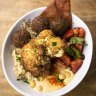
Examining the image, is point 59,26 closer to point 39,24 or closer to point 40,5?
point 39,24

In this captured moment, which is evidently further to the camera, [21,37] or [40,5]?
[40,5]

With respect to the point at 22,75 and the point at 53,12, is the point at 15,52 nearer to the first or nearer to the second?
the point at 22,75

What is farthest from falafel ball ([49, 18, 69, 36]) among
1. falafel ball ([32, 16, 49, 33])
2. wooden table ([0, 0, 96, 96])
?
wooden table ([0, 0, 96, 96])

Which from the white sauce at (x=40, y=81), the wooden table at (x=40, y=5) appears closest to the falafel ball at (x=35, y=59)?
the white sauce at (x=40, y=81)

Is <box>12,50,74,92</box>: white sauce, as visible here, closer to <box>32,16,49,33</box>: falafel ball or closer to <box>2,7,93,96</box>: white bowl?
<box>2,7,93,96</box>: white bowl

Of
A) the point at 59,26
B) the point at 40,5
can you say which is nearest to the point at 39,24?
the point at 59,26

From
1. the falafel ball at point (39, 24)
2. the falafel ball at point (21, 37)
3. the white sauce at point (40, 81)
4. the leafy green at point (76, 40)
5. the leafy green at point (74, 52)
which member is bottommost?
the white sauce at point (40, 81)

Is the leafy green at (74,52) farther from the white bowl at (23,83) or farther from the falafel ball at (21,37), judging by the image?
the falafel ball at (21,37)
